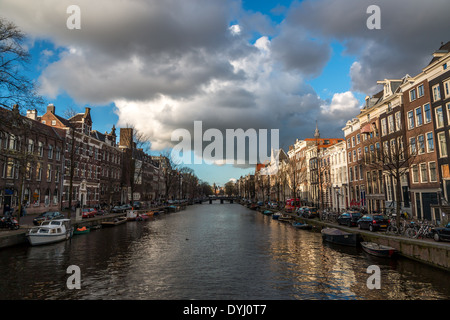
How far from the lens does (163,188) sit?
14975cm

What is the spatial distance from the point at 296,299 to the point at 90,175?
66761 millimetres

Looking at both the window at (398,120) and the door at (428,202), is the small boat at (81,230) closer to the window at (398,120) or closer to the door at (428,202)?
the door at (428,202)

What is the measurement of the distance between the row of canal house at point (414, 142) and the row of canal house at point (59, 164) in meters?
43.8

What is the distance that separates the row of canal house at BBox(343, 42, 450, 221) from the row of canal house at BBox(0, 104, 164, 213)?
144ft

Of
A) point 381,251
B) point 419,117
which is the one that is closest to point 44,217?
point 381,251

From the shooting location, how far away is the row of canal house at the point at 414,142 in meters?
33.8

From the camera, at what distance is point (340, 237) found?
29.0 m

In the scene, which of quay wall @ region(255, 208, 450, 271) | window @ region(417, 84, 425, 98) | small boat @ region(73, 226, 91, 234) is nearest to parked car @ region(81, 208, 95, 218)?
small boat @ region(73, 226, 91, 234)

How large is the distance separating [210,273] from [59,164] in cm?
5018

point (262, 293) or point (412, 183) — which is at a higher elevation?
point (412, 183)

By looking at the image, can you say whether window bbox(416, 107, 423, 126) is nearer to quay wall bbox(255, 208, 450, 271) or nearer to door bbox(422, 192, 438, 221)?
door bbox(422, 192, 438, 221)

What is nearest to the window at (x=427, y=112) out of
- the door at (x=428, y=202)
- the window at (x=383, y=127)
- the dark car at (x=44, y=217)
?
the door at (x=428, y=202)
